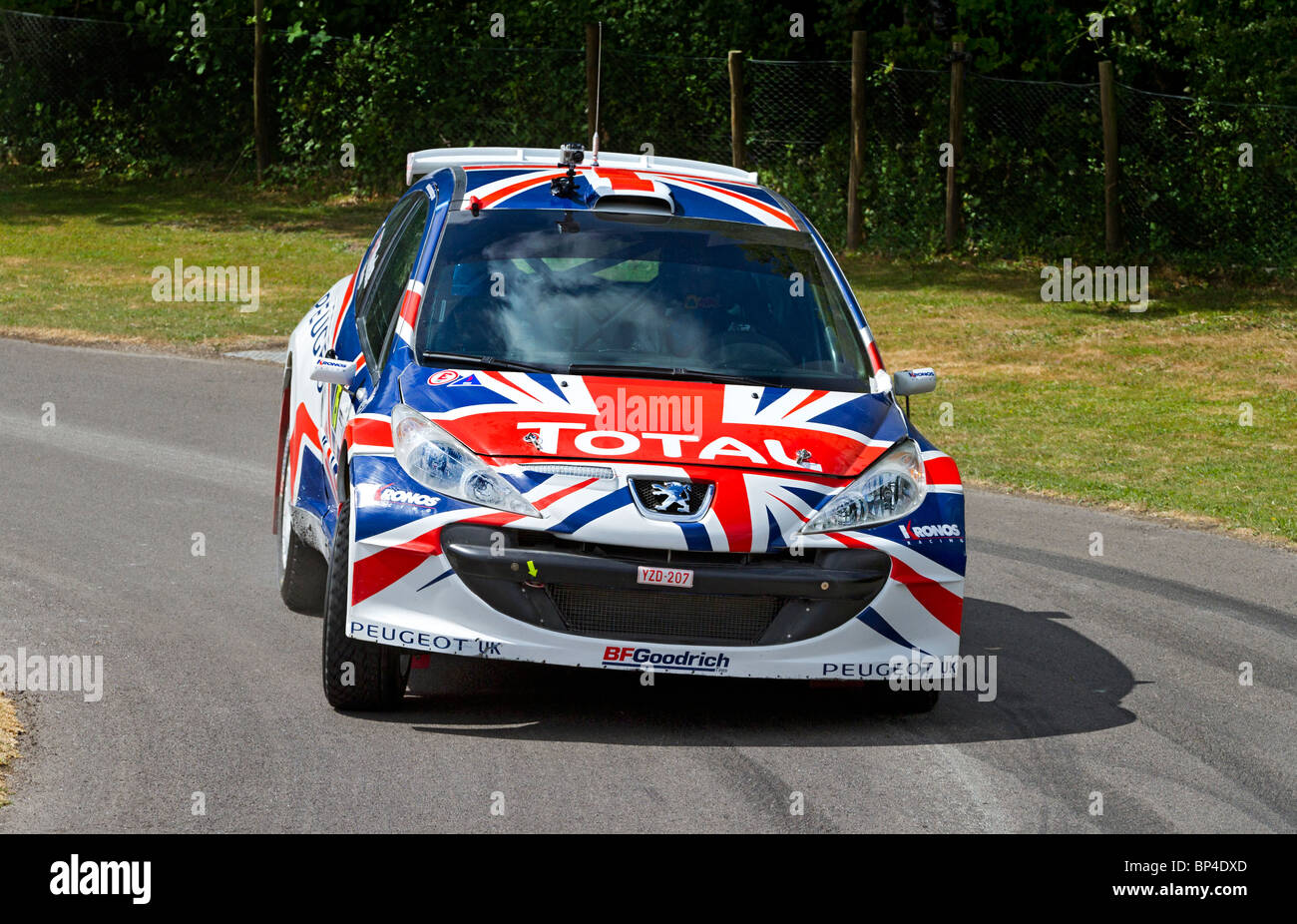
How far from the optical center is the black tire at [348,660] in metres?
5.98

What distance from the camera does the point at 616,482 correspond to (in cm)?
582

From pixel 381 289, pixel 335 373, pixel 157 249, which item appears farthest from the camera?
pixel 157 249

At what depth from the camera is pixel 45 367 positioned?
564 inches

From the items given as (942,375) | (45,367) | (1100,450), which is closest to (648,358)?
(1100,450)

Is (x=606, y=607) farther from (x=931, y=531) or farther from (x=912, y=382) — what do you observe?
(x=912, y=382)

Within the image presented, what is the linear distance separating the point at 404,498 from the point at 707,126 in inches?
722

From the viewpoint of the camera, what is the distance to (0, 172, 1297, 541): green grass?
12375 mm

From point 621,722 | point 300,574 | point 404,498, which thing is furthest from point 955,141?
point 404,498

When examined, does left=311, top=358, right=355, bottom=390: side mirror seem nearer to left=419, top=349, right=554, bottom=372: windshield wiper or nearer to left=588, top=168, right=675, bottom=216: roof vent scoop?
left=419, top=349, right=554, bottom=372: windshield wiper

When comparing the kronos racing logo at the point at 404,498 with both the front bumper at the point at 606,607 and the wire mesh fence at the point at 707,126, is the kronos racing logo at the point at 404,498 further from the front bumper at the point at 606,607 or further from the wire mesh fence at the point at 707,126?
the wire mesh fence at the point at 707,126

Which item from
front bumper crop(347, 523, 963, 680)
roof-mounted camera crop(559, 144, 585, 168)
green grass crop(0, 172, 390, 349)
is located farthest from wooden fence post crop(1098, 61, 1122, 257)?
front bumper crop(347, 523, 963, 680)

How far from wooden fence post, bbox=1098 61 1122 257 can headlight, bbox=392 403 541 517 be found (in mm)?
16137

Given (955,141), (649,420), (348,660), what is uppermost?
(955,141)

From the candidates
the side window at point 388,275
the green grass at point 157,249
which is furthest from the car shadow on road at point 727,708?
the green grass at point 157,249
